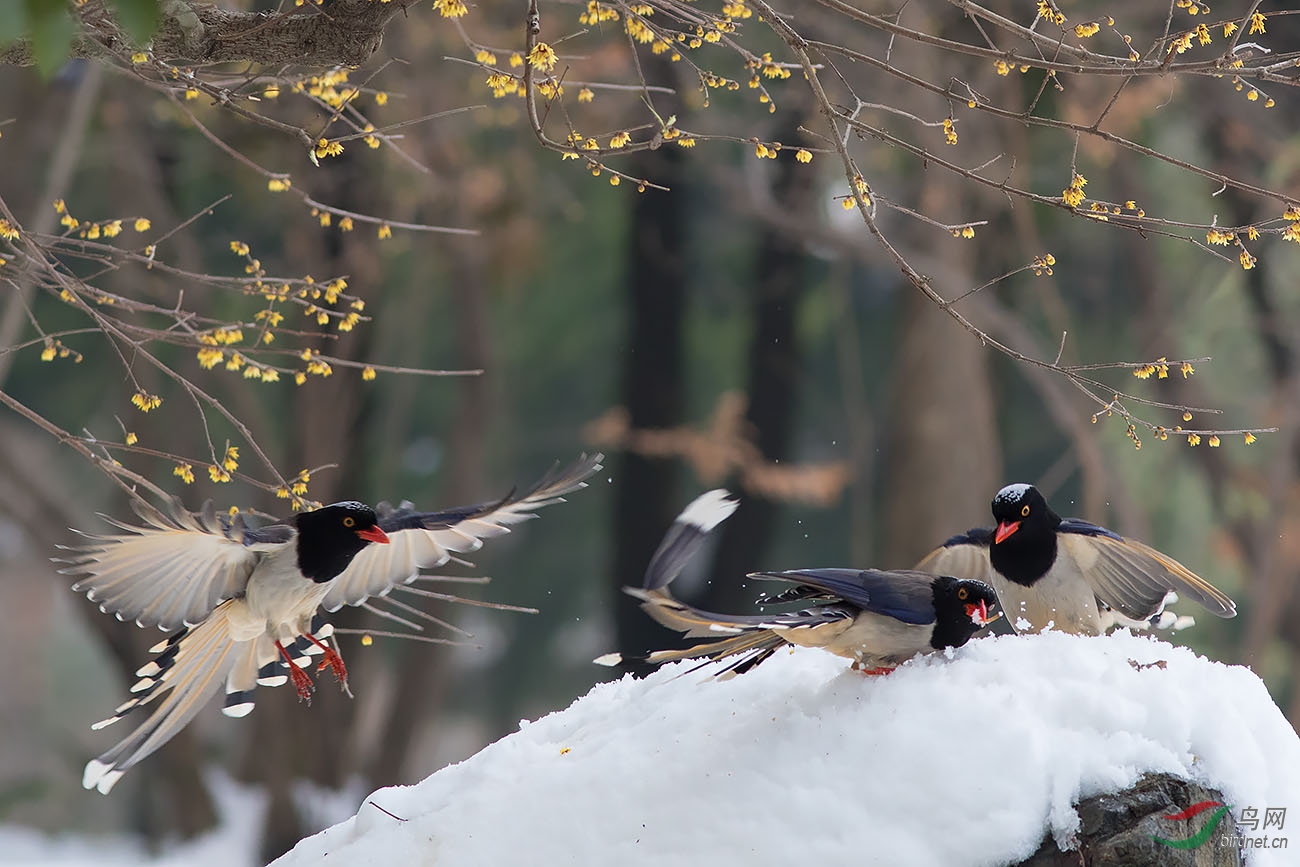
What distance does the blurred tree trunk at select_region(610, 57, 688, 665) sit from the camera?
9.10 meters

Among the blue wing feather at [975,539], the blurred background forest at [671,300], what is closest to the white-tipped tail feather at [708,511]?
the blue wing feather at [975,539]

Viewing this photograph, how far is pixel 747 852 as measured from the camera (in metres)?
2.62

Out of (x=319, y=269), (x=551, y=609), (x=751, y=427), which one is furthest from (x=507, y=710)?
(x=319, y=269)

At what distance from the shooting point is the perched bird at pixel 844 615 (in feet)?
9.03

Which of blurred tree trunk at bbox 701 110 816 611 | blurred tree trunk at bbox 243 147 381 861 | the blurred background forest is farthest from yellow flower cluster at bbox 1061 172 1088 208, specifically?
blurred tree trunk at bbox 701 110 816 611

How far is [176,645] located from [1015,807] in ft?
6.68

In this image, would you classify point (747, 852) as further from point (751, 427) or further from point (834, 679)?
point (751, 427)

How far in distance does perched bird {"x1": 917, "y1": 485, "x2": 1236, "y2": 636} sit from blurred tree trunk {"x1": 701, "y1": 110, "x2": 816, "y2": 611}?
5.69 m

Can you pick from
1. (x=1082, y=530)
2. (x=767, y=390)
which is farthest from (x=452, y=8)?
(x=767, y=390)

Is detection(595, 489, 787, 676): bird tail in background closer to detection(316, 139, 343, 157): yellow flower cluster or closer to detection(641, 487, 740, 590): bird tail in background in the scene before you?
detection(641, 487, 740, 590): bird tail in background

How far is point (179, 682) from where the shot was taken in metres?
3.33

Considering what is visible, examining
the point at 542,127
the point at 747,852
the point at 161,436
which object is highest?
the point at 542,127

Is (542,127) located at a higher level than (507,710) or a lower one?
higher

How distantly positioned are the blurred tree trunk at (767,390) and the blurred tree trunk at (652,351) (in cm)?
54
